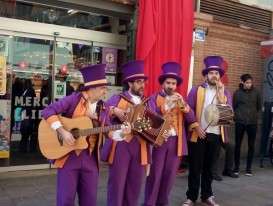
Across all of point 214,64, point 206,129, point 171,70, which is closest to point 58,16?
point 171,70

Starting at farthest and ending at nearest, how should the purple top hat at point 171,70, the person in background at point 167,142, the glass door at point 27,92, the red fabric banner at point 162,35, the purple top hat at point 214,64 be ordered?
the red fabric banner at point 162,35, the glass door at point 27,92, the purple top hat at point 214,64, the purple top hat at point 171,70, the person in background at point 167,142

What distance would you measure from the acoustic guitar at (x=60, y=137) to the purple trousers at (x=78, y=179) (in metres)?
0.11

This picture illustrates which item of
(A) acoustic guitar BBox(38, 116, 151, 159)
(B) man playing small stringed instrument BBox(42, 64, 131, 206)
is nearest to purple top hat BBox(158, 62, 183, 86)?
(B) man playing small stringed instrument BBox(42, 64, 131, 206)

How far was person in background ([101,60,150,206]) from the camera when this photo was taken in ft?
14.3

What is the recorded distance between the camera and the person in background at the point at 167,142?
4.80 metres

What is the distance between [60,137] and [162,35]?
431cm

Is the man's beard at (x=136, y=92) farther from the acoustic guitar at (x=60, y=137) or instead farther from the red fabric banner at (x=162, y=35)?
the red fabric banner at (x=162, y=35)

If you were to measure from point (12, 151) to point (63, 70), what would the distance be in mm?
1797

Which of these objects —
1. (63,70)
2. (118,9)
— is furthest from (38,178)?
(118,9)

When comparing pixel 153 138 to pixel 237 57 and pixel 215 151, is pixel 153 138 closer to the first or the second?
pixel 215 151

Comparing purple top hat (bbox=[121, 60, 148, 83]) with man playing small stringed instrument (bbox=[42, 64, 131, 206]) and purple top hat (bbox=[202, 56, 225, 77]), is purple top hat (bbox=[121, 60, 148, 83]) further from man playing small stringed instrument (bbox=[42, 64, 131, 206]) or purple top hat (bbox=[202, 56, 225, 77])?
purple top hat (bbox=[202, 56, 225, 77])

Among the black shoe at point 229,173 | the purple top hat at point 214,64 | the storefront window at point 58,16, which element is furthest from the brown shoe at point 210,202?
the storefront window at point 58,16

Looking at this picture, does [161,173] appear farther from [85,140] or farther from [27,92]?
[27,92]

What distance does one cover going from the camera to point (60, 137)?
379cm
